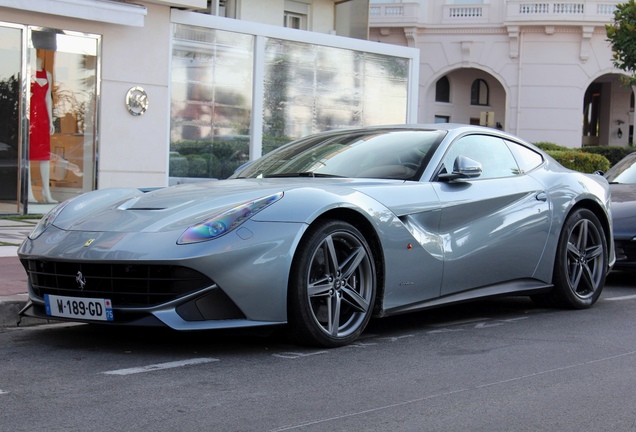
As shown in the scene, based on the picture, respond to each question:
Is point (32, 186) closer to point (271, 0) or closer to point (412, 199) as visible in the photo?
point (271, 0)

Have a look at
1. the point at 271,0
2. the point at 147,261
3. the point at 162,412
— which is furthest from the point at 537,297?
the point at 271,0

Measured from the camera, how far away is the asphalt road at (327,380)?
4141mm

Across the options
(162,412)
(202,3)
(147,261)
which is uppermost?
(202,3)

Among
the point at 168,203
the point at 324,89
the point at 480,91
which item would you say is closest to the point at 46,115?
the point at 324,89

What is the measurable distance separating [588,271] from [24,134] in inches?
365

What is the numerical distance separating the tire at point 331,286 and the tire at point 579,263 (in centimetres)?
218

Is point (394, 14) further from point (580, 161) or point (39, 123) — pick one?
point (39, 123)

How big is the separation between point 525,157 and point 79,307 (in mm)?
3759

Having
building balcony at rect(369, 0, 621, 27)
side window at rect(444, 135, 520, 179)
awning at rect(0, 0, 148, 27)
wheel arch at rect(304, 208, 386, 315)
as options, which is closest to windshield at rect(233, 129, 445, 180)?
side window at rect(444, 135, 520, 179)

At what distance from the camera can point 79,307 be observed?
535 centimetres

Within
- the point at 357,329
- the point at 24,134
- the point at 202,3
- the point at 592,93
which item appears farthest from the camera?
the point at 592,93

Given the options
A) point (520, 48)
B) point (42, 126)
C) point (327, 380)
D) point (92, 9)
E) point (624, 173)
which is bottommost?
point (327, 380)

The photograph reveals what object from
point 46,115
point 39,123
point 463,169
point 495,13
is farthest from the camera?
point 495,13

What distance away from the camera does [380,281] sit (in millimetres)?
5996
